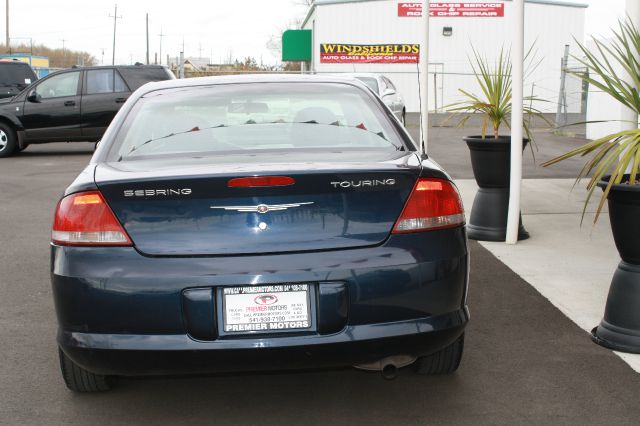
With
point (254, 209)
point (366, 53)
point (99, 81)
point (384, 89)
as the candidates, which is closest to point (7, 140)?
point (99, 81)

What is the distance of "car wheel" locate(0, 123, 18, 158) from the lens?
54.7 feet

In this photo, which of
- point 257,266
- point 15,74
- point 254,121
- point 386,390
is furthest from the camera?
point 15,74

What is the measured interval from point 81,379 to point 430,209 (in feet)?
5.86

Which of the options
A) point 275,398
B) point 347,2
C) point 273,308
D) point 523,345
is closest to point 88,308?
point 273,308

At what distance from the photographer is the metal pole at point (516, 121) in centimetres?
708

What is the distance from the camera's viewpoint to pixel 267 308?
3.28 m

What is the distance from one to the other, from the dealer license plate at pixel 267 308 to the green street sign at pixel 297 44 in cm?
4064

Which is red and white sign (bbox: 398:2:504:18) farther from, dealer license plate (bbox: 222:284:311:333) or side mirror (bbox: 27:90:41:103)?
dealer license plate (bbox: 222:284:311:333)

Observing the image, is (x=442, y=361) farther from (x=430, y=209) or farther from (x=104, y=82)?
(x=104, y=82)

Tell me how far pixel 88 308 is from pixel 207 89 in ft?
5.16

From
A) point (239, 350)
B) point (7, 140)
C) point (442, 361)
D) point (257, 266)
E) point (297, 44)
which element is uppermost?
point (297, 44)

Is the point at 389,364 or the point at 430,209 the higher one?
the point at 430,209

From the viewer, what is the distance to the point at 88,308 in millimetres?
3342

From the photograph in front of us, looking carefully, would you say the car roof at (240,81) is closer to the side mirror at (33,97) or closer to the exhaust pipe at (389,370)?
the exhaust pipe at (389,370)
